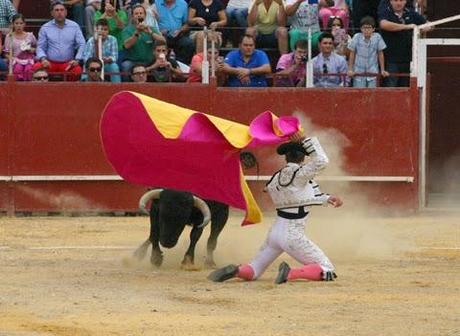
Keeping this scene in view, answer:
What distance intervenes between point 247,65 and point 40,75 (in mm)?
2523

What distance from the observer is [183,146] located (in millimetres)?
12484

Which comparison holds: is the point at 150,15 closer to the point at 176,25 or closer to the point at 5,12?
the point at 176,25

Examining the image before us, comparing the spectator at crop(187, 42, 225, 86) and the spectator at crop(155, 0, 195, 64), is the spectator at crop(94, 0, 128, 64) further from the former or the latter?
the spectator at crop(187, 42, 225, 86)

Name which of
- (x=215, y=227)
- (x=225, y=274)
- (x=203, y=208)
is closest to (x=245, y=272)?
(x=225, y=274)

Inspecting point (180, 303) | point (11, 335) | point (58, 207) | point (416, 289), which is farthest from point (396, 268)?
point (58, 207)

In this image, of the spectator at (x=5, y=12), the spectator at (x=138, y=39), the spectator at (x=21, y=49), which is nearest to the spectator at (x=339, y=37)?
the spectator at (x=138, y=39)

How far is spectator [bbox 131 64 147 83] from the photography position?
57.7 ft

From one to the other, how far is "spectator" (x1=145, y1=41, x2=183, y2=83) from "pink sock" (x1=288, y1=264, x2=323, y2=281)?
6453 mm

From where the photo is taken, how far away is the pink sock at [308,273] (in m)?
11.7

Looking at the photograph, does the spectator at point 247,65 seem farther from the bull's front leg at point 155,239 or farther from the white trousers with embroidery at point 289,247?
the white trousers with embroidery at point 289,247

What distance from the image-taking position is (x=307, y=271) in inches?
460

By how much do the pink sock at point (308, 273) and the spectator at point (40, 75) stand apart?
6.68m

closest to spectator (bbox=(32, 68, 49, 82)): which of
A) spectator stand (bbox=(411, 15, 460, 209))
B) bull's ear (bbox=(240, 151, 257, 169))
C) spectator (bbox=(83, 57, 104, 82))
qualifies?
spectator (bbox=(83, 57, 104, 82))

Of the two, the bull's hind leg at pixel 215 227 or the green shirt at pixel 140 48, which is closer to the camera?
the bull's hind leg at pixel 215 227
